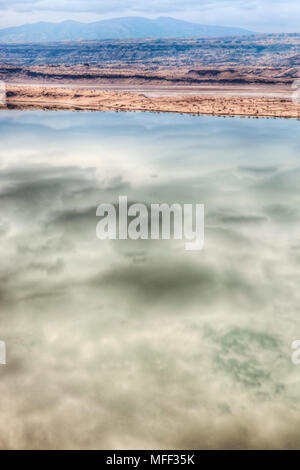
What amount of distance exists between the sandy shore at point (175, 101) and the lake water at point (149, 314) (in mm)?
20715

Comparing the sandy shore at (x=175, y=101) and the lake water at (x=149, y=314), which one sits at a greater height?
the sandy shore at (x=175, y=101)

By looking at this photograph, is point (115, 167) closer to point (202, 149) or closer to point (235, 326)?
point (202, 149)

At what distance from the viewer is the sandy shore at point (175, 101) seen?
42594 mm

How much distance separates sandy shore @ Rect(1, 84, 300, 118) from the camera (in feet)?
140

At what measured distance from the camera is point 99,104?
47156 mm

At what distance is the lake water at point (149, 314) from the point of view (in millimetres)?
9211

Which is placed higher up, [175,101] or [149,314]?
[175,101]

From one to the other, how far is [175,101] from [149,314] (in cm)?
4064

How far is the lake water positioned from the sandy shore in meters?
20.7

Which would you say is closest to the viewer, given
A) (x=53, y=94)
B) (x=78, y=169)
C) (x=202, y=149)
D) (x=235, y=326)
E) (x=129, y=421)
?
(x=129, y=421)

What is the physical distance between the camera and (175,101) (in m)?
47.6

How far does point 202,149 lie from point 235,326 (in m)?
19.4

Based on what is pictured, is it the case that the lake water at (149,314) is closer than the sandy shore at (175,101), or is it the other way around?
the lake water at (149,314)

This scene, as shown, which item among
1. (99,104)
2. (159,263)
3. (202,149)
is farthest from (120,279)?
(99,104)
